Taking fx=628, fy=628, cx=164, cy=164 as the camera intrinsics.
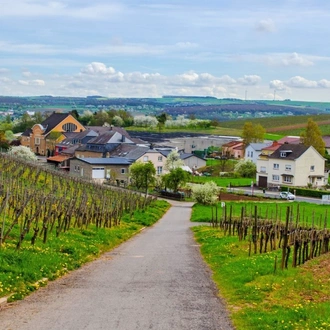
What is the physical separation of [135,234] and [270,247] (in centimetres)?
1207

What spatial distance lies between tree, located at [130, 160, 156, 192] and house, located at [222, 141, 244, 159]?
3816 cm

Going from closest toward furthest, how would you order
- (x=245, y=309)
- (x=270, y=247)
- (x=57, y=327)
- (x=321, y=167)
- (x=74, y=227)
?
1. (x=57, y=327)
2. (x=245, y=309)
3. (x=270, y=247)
4. (x=74, y=227)
5. (x=321, y=167)

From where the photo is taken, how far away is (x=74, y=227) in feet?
94.6

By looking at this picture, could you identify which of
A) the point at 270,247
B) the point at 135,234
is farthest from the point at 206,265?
the point at 135,234

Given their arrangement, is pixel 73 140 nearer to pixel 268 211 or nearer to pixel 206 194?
pixel 206 194

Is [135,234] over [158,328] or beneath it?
beneath

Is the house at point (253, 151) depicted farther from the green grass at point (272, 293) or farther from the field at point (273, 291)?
the green grass at point (272, 293)

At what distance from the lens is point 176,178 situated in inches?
2689

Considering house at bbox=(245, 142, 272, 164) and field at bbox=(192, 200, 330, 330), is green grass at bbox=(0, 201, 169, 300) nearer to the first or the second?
field at bbox=(192, 200, 330, 330)

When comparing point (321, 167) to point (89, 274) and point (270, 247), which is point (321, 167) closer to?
point (270, 247)

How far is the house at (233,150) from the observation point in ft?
362

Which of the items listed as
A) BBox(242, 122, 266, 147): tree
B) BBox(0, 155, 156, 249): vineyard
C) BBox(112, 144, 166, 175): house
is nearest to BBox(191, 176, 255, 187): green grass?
BBox(112, 144, 166, 175): house

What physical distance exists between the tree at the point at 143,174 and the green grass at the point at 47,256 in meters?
40.9

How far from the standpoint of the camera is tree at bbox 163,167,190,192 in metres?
67.9
